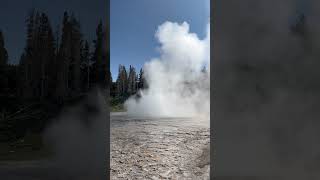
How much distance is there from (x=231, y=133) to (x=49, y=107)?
1501 mm

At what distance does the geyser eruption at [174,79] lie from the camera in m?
3.66

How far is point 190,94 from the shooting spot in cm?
369

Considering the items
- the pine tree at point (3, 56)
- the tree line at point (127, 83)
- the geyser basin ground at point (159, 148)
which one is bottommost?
the geyser basin ground at point (159, 148)

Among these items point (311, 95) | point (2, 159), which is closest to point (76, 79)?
point (2, 159)

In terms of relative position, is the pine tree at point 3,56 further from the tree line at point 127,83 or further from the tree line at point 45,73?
the tree line at point 127,83

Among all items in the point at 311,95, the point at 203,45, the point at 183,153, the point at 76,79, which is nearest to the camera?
the point at 311,95

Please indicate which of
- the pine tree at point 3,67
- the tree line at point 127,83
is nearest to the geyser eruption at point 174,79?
the tree line at point 127,83

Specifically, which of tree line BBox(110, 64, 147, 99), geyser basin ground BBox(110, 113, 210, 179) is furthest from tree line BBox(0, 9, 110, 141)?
geyser basin ground BBox(110, 113, 210, 179)

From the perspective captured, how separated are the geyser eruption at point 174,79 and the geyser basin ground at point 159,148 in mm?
133

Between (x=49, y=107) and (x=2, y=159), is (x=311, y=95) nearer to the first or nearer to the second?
(x=49, y=107)

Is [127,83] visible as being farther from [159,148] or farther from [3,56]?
[3,56]

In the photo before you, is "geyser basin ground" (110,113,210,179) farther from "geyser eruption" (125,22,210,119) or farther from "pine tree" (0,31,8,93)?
"pine tree" (0,31,8,93)

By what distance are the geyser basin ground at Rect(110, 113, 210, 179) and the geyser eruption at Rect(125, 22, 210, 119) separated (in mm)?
133

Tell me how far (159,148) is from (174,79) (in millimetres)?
867
